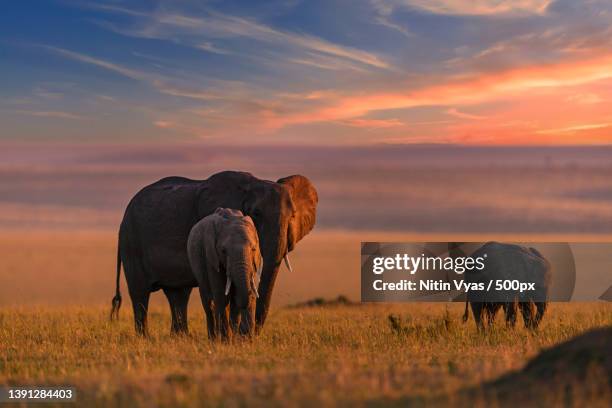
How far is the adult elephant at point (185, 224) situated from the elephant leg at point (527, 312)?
6135mm

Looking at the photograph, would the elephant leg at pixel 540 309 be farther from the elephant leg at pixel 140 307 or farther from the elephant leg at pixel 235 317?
the elephant leg at pixel 140 307

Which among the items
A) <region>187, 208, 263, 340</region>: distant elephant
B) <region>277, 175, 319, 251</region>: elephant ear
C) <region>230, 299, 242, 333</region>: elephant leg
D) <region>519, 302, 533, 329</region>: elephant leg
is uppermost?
<region>277, 175, 319, 251</region>: elephant ear

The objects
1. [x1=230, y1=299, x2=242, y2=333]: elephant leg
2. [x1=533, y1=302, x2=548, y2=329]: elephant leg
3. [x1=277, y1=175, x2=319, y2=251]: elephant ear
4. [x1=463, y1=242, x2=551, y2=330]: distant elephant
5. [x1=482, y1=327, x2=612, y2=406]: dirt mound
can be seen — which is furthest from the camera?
[x1=533, y1=302, x2=548, y2=329]: elephant leg

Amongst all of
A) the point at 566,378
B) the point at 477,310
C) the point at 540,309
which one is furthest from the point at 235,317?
the point at 566,378

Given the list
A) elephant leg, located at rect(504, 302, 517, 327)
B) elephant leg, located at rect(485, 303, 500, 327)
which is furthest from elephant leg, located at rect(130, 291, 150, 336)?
elephant leg, located at rect(504, 302, 517, 327)

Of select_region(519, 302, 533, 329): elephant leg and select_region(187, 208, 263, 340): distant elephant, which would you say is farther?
select_region(519, 302, 533, 329): elephant leg

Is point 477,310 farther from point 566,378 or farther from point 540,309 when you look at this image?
point 566,378

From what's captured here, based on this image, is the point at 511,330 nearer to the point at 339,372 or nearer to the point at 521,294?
the point at 521,294

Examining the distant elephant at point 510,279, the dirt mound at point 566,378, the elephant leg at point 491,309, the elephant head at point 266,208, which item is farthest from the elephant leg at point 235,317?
the dirt mound at point 566,378

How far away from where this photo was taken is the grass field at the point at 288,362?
10859 millimetres

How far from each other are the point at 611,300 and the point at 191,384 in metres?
20.2

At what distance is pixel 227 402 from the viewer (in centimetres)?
1053

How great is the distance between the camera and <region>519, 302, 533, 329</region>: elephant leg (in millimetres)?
25045

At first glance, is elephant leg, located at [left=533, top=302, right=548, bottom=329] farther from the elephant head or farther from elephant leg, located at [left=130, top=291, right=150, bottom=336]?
elephant leg, located at [left=130, top=291, right=150, bottom=336]
